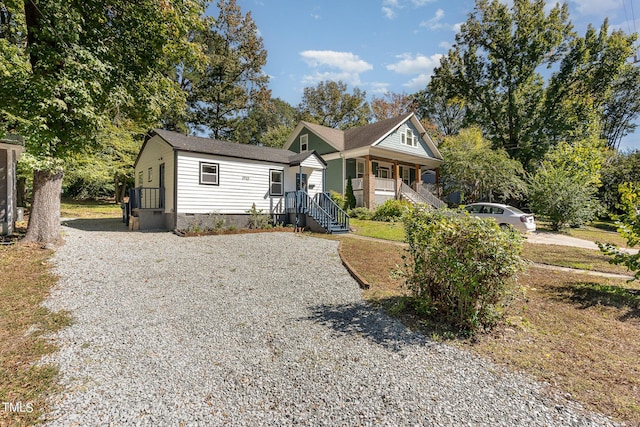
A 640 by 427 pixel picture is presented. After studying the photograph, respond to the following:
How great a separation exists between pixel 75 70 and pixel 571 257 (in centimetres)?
1508

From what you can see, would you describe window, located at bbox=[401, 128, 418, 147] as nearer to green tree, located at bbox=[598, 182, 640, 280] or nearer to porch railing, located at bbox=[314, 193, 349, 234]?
porch railing, located at bbox=[314, 193, 349, 234]

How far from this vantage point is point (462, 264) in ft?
12.2

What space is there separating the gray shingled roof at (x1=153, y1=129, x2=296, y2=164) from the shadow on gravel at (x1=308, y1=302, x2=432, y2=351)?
1018 cm

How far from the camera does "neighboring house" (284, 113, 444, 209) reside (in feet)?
65.3

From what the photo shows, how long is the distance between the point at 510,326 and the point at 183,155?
12.2 m

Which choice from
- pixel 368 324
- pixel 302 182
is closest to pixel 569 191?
pixel 302 182

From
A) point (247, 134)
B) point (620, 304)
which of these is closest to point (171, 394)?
point (620, 304)

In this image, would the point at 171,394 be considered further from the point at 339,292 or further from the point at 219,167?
the point at 219,167

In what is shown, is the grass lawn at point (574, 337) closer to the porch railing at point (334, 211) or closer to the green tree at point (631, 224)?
→ the green tree at point (631, 224)

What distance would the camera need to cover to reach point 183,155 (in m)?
12.2

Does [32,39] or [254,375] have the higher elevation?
[32,39]

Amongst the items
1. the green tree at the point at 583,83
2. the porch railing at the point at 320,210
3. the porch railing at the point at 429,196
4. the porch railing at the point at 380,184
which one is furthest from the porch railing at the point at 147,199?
the green tree at the point at 583,83

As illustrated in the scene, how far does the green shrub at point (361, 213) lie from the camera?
17873 millimetres

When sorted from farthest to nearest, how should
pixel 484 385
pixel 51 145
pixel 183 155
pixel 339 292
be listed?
pixel 183 155 → pixel 51 145 → pixel 339 292 → pixel 484 385
